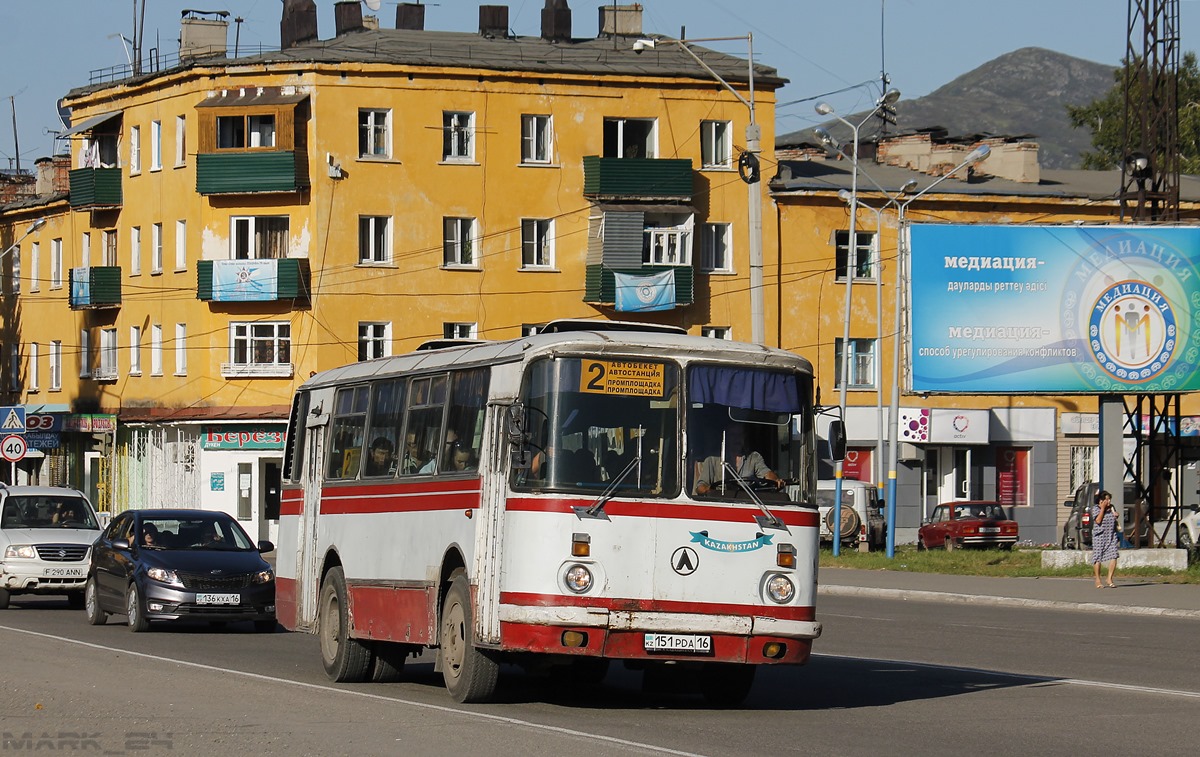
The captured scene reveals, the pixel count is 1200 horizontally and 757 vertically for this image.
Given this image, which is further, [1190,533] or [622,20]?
→ [622,20]

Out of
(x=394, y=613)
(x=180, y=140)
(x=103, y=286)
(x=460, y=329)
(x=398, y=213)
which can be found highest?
(x=180, y=140)

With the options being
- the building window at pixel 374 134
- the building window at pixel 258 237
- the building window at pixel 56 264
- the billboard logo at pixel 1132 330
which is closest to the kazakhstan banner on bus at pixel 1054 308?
the billboard logo at pixel 1132 330

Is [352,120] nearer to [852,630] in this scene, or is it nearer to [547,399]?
[852,630]

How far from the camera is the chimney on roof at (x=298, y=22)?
2495 inches

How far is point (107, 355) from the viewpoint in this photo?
214ft

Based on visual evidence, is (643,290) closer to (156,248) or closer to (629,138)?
(629,138)

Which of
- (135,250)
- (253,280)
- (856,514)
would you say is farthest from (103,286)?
(856,514)

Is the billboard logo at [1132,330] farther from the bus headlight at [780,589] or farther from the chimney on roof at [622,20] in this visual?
the chimney on roof at [622,20]

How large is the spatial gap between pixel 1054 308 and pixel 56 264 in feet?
142

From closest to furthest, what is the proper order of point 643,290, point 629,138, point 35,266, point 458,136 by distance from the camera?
1. point 643,290
2. point 458,136
3. point 629,138
4. point 35,266

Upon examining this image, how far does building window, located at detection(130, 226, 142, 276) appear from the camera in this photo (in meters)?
63.2

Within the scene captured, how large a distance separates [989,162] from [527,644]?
182 ft

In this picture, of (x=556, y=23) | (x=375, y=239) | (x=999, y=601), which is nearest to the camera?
(x=999, y=601)

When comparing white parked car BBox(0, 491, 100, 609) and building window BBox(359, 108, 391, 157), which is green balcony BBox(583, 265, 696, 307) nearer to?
building window BBox(359, 108, 391, 157)
